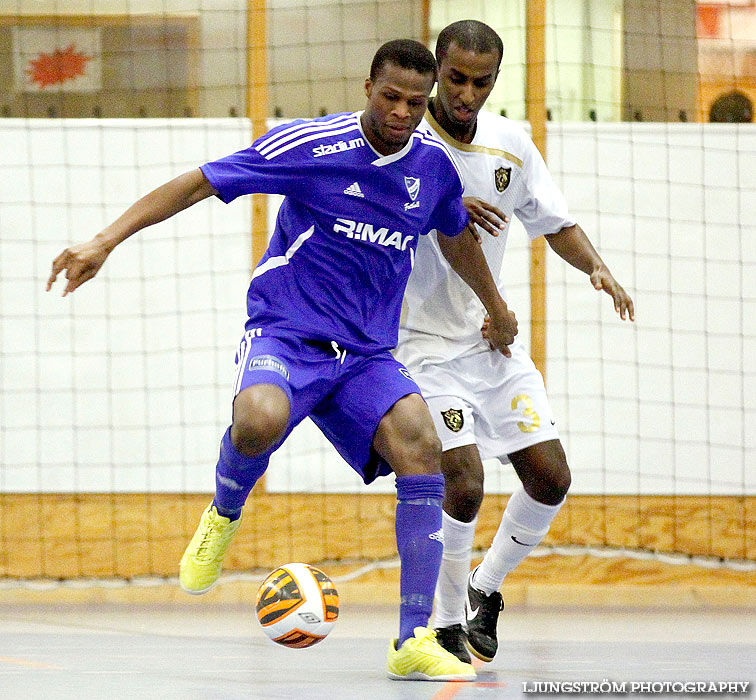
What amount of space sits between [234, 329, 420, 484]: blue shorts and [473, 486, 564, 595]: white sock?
804mm

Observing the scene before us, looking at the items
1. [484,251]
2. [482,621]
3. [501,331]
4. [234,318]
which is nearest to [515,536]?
[482,621]

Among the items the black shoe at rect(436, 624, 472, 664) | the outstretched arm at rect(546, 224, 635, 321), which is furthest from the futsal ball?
the outstretched arm at rect(546, 224, 635, 321)

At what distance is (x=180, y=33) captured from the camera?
6.86 m

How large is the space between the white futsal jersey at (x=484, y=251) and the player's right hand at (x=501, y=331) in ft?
0.12

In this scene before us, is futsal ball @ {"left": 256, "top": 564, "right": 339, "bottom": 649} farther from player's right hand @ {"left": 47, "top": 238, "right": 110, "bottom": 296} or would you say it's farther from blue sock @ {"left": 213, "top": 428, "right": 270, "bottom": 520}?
player's right hand @ {"left": 47, "top": 238, "right": 110, "bottom": 296}

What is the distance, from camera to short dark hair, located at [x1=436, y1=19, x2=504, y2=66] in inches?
156

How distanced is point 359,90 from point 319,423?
3.43m

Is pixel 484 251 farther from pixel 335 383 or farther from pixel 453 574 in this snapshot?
pixel 453 574

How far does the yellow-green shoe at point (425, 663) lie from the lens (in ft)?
11.8

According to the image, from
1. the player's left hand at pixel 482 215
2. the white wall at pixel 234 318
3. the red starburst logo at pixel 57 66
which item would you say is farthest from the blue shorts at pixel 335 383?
the red starburst logo at pixel 57 66

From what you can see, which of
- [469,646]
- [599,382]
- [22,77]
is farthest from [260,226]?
[469,646]

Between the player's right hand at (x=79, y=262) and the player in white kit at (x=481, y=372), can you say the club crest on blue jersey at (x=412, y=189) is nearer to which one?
the player in white kit at (x=481, y=372)

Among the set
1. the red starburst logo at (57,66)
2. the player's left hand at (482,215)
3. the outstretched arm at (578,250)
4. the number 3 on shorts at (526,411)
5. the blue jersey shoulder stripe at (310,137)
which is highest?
the red starburst logo at (57,66)

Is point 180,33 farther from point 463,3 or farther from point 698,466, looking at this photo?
point 698,466
